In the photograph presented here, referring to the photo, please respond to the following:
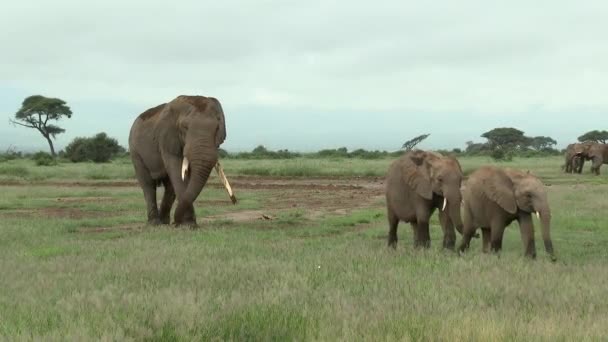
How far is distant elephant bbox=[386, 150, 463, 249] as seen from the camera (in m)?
9.35

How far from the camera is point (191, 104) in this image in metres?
12.7

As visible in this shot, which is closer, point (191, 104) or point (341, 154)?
point (191, 104)

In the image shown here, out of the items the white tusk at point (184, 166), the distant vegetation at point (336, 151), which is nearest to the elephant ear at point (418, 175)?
the white tusk at point (184, 166)

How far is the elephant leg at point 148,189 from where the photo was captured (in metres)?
13.8

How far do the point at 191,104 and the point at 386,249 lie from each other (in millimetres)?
5164

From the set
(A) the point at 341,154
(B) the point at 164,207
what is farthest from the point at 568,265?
(A) the point at 341,154

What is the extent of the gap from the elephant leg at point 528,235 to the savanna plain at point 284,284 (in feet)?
0.56

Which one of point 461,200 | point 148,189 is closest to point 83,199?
point 148,189

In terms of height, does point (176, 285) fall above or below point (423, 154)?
below

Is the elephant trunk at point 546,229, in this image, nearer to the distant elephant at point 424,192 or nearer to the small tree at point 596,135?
the distant elephant at point 424,192

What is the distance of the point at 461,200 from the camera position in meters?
9.50

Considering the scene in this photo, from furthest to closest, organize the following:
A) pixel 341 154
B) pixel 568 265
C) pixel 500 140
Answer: pixel 500 140 → pixel 341 154 → pixel 568 265

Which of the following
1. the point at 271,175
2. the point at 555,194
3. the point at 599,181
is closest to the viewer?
the point at 555,194

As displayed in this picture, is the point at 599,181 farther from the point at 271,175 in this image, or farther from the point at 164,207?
the point at 164,207
